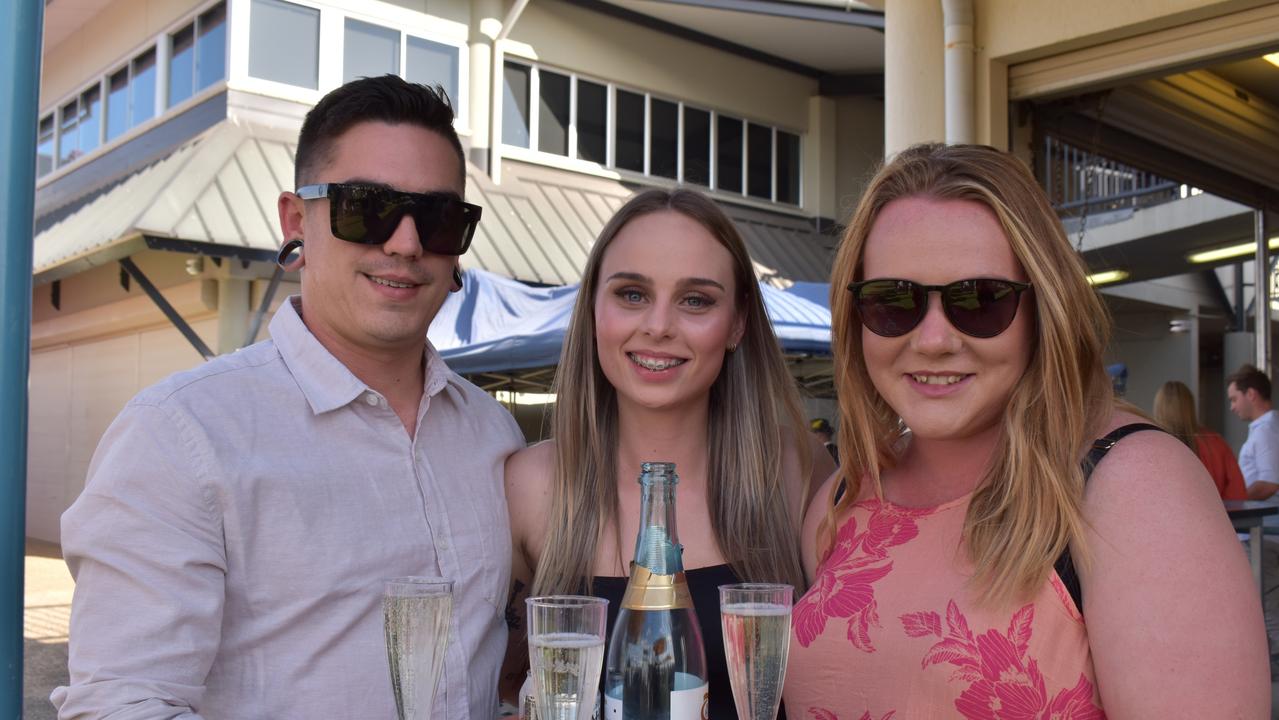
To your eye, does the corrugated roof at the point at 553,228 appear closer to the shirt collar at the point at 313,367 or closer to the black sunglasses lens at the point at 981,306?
the shirt collar at the point at 313,367

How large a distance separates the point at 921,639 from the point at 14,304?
1500 millimetres

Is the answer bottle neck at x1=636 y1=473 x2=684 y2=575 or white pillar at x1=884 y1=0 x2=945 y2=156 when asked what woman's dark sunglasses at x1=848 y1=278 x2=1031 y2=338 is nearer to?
bottle neck at x1=636 y1=473 x2=684 y2=575

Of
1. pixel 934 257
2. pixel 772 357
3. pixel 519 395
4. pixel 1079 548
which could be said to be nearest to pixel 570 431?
pixel 772 357

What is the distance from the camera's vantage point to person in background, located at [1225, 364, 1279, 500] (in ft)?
26.7

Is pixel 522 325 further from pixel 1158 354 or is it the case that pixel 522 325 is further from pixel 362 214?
pixel 1158 354

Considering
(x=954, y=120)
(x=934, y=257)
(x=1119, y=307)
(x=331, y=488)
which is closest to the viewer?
(x=934, y=257)

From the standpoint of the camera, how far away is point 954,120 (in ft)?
15.1

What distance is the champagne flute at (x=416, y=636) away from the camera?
130 cm

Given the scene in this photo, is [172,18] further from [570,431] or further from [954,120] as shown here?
[570,431]

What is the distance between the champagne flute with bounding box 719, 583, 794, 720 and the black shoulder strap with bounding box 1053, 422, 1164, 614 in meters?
0.49

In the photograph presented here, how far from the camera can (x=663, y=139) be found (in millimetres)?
13914

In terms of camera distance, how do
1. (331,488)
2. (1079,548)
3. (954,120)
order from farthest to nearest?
(954,120) < (331,488) < (1079,548)

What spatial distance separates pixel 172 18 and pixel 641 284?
1154cm

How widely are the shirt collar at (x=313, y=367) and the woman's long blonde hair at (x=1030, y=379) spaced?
912mm
